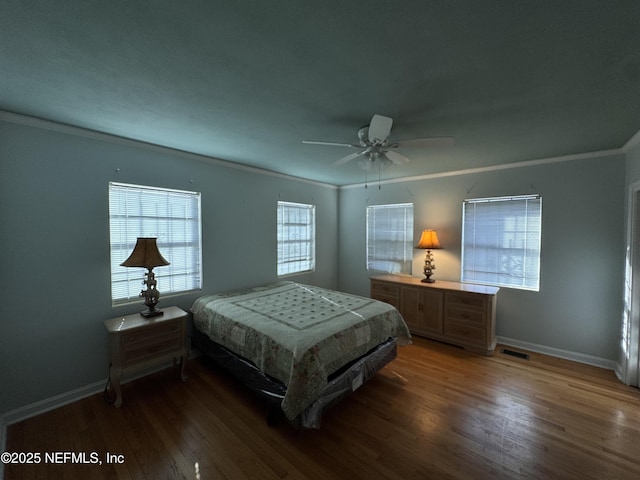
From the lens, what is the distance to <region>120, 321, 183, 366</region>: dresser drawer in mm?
2303

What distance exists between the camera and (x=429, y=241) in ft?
12.7

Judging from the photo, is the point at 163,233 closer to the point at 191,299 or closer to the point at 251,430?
the point at 191,299

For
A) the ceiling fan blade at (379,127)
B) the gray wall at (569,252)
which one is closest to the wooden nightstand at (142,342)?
the ceiling fan blade at (379,127)

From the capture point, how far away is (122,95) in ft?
5.93

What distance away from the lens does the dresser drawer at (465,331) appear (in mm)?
3246

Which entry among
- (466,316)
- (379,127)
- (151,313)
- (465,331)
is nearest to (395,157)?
(379,127)

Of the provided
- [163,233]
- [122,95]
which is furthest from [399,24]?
[163,233]

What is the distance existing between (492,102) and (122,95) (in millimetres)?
2630

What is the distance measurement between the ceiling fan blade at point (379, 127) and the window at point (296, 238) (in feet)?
8.42

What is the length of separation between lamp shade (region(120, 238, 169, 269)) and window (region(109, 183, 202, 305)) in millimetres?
267

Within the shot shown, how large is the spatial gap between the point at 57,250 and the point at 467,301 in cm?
446

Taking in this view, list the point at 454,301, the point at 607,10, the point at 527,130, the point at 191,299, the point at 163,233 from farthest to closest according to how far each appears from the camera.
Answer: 1. the point at 454,301
2. the point at 191,299
3. the point at 163,233
4. the point at 527,130
5. the point at 607,10

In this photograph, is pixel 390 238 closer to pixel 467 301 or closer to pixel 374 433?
pixel 467 301

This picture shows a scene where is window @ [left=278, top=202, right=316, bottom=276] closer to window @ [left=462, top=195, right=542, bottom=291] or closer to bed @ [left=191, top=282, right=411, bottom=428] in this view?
bed @ [left=191, top=282, right=411, bottom=428]
